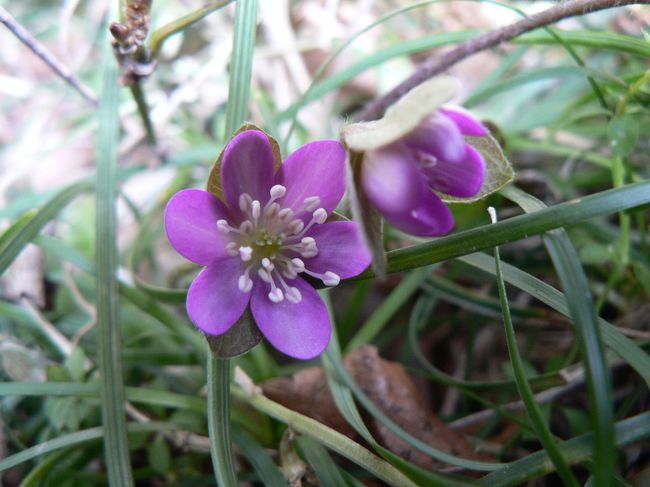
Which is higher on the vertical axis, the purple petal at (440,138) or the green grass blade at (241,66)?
the green grass blade at (241,66)

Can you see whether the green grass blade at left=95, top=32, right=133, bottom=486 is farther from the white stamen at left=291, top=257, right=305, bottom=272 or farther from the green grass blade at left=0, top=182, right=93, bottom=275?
the white stamen at left=291, top=257, right=305, bottom=272

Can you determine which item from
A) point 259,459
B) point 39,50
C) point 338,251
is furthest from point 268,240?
point 39,50

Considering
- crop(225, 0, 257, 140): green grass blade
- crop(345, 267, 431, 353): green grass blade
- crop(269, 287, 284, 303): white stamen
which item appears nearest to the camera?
crop(269, 287, 284, 303): white stamen

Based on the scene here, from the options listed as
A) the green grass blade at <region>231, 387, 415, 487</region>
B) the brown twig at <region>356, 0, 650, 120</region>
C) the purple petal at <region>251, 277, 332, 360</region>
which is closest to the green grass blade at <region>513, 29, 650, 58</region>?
the brown twig at <region>356, 0, 650, 120</region>

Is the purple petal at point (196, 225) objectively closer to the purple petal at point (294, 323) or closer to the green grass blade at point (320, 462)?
the purple petal at point (294, 323)

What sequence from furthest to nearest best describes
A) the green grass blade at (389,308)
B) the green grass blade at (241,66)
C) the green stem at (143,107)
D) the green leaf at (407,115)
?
the green grass blade at (389,308) < the green stem at (143,107) < the green grass blade at (241,66) < the green leaf at (407,115)

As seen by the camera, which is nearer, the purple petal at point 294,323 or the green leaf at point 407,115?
the green leaf at point 407,115

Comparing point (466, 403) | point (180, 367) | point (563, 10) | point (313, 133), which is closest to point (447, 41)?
point (563, 10)

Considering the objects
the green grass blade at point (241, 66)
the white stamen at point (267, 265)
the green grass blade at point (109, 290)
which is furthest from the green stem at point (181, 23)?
the white stamen at point (267, 265)
